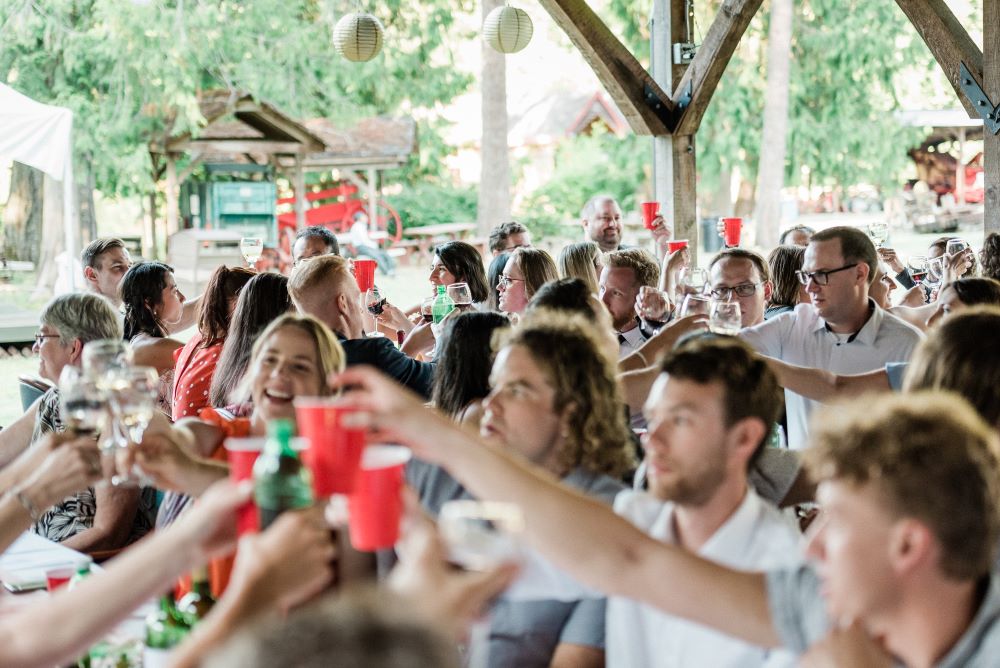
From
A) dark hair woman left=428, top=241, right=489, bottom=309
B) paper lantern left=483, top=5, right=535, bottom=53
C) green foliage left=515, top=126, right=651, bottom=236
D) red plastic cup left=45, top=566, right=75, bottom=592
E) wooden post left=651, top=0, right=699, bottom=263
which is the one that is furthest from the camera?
green foliage left=515, top=126, right=651, bottom=236

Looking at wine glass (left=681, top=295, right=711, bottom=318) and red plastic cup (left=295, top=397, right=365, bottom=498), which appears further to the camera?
wine glass (left=681, top=295, right=711, bottom=318)

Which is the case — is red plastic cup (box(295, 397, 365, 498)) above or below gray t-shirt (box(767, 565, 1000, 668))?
above

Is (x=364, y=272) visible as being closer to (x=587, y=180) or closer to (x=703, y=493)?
(x=703, y=493)

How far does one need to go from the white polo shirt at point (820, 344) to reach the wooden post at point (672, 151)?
2.71 metres

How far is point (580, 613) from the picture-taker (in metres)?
2.34

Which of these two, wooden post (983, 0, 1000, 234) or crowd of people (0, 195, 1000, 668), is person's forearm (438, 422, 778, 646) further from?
wooden post (983, 0, 1000, 234)

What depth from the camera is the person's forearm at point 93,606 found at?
1.58 metres

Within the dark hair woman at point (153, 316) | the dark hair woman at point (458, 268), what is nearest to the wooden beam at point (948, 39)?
the dark hair woman at point (458, 268)

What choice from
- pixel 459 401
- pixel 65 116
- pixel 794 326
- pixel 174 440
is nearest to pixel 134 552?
pixel 174 440

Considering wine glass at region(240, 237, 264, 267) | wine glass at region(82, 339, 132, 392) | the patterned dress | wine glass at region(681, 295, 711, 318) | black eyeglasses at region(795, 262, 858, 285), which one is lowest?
the patterned dress

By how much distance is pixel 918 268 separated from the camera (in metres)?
6.39

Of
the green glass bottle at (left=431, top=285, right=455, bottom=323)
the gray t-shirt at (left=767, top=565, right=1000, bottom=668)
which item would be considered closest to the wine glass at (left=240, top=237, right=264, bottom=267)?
the green glass bottle at (left=431, top=285, right=455, bottom=323)

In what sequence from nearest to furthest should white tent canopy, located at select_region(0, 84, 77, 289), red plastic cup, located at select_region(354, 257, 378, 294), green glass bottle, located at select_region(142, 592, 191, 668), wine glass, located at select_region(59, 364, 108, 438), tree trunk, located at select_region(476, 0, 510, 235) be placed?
green glass bottle, located at select_region(142, 592, 191, 668), wine glass, located at select_region(59, 364, 108, 438), red plastic cup, located at select_region(354, 257, 378, 294), white tent canopy, located at select_region(0, 84, 77, 289), tree trunk, located at select_region(476, 0, 510, 235)

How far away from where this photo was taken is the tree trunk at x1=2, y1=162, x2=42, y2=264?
16359mm
